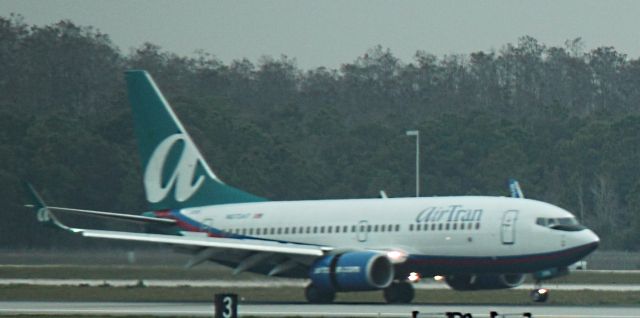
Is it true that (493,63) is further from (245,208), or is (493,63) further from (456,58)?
(245,208)

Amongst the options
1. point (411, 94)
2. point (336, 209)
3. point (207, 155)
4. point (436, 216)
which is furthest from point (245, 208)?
point (411, 94)

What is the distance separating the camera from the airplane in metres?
45.8

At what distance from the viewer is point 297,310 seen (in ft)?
139

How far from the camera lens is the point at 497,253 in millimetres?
45781

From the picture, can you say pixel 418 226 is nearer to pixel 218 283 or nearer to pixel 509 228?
pixel 509 228

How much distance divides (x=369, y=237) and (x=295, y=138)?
7323 centimetres

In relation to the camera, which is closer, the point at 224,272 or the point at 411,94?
the point at 224,272

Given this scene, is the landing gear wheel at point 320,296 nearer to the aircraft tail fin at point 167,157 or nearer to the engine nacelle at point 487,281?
the engine nacelle at point 487,281

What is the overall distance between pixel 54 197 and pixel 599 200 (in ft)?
117

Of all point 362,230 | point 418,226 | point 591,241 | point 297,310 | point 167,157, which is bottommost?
point 297,310

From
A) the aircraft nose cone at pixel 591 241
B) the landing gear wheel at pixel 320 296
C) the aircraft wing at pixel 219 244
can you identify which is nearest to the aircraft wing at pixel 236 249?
the aircraft wing at pixel 219 244

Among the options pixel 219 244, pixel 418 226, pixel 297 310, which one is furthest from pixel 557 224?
pixel 219 244

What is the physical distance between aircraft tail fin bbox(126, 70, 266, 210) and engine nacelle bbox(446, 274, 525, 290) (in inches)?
330

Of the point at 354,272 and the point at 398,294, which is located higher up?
the point at 354,272
